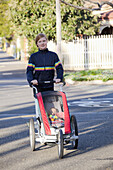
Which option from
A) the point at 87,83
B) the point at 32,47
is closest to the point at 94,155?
the point at 87,83

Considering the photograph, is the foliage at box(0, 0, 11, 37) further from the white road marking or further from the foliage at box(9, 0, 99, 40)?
the white road marking

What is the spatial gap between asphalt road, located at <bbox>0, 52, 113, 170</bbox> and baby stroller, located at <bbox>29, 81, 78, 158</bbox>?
245 mm

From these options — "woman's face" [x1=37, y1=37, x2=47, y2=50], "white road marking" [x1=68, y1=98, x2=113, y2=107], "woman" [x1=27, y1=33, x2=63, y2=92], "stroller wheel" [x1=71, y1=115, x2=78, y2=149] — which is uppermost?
"woman's face" [x1=37, y1=37, x2=47, y2=50]

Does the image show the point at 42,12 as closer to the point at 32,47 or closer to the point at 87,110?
the point at 32,47

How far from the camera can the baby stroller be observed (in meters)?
6.25

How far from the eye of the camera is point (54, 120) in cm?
637

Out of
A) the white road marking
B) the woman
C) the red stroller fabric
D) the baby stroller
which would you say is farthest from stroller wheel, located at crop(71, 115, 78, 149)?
the white road marking

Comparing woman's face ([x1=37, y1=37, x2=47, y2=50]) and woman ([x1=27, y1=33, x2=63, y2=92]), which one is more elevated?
woman's face ([x1=37, y1=37, x2=47, y2=50])

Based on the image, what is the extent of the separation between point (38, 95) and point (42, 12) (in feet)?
70.1

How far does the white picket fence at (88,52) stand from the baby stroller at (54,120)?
2028 centimetres

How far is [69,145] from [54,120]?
0.86 m

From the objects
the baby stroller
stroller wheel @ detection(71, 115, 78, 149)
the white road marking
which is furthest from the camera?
the white road marking

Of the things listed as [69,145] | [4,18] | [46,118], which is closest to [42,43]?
[46,118]

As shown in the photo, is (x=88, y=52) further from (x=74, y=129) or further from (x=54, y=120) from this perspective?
(x=54, y=120)
